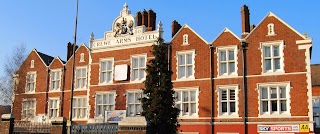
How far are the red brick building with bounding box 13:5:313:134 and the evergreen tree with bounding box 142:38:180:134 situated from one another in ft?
19.5

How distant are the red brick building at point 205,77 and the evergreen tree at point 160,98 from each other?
593 centimetres

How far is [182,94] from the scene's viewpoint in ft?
105

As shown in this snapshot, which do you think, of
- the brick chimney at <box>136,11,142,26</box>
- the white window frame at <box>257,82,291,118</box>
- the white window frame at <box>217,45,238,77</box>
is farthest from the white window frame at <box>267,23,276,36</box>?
the brick chimney at <box>136,11,142,26</box>

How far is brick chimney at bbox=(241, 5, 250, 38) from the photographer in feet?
104

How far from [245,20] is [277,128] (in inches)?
376

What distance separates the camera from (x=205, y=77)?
3142 centimetres

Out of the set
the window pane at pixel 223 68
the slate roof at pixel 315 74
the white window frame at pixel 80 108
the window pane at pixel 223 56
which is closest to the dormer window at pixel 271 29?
the window pane at pixel 223 56

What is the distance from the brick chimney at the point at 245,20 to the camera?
3175 centimetres

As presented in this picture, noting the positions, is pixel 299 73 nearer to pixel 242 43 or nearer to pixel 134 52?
pixel 242 43

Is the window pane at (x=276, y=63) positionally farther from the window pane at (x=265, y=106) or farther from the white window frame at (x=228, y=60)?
the white window frame at (x=228, y=60)

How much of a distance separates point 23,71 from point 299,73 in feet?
97.7

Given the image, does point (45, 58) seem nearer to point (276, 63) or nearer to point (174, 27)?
point (174, 27)

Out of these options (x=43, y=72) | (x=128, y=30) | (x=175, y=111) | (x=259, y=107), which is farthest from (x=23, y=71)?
(x=259, y=107)

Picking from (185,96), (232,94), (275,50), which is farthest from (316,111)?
(185,96)
